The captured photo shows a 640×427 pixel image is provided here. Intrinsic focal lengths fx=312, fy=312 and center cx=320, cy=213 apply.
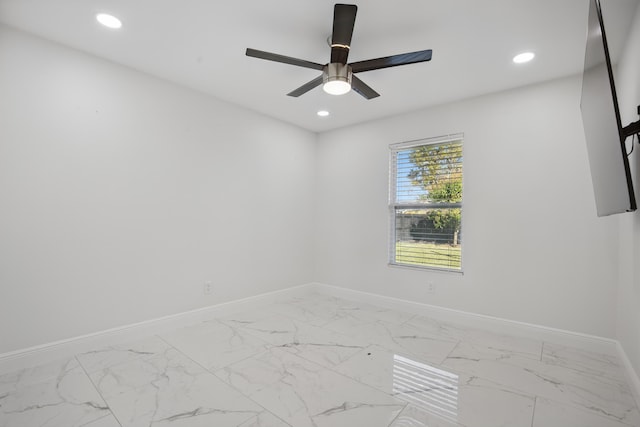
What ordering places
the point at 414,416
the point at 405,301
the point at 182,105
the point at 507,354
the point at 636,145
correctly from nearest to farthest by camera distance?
the point at 414,416 < the point at 636,145 < the point at 507,354 < the point at 182,105 < the point at 405,301

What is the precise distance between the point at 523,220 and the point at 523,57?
1493mm

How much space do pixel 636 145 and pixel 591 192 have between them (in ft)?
2.86

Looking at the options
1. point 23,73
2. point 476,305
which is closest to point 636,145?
point 476,305

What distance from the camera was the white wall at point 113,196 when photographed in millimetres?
2330

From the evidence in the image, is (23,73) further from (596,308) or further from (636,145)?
(596,308)

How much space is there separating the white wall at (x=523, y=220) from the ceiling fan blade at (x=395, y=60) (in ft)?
5.54

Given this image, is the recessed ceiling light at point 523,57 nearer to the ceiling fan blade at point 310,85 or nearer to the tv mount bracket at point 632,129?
the tv mount bracket at point 632,129

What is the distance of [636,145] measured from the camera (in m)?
2.03

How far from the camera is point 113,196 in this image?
2.77 metres

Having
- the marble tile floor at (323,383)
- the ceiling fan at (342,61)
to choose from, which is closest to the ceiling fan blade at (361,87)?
the ceiling fan at (342,61)

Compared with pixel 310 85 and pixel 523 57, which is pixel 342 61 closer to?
pixel 310 85

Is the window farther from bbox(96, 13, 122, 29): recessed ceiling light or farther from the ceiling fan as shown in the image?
bbox(96, 13, 122, 29): recessed ceiling light

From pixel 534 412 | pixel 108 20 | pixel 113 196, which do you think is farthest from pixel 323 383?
pixel 108 20

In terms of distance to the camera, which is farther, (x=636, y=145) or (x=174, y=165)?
(x=174, y=165)
